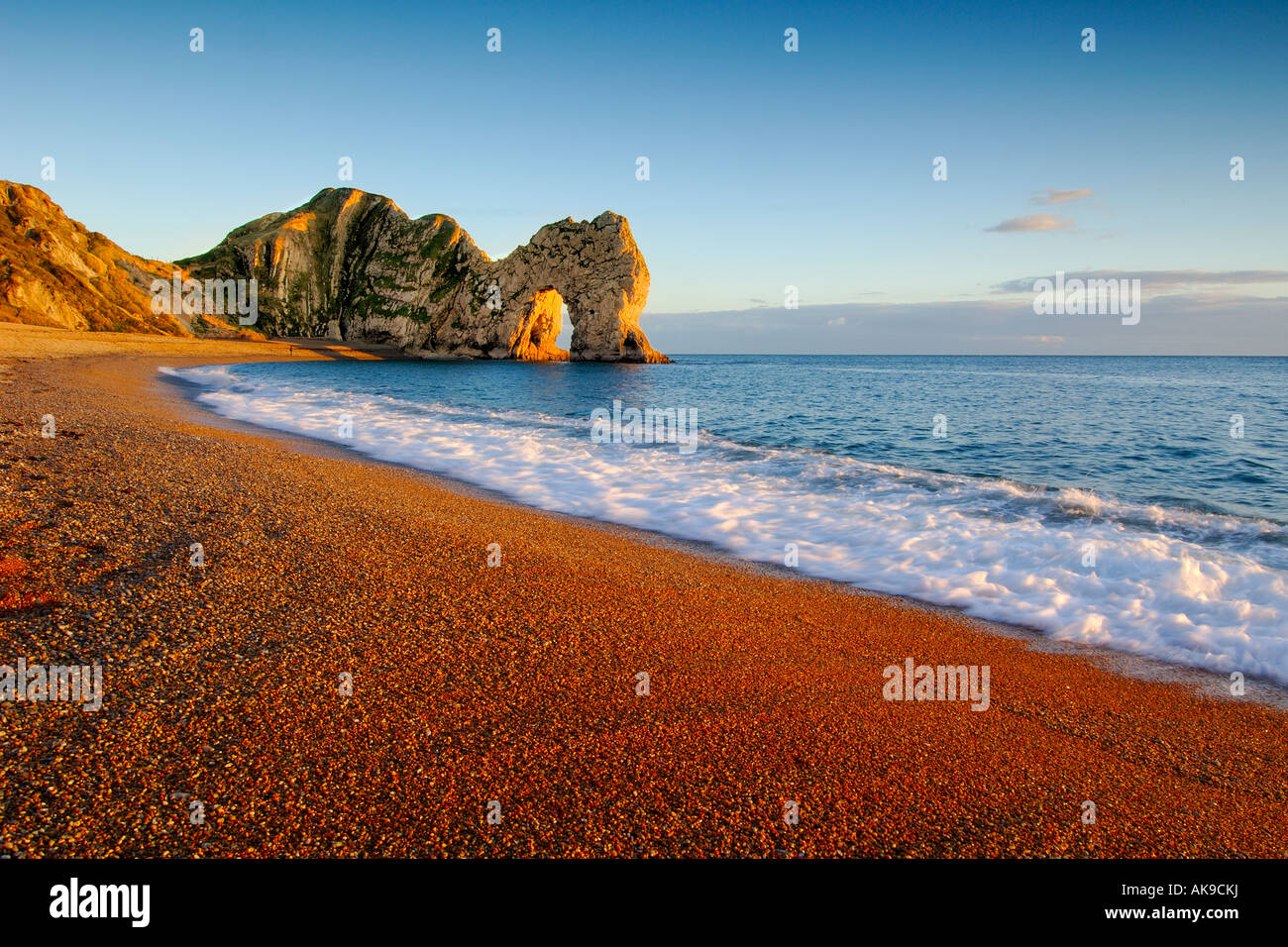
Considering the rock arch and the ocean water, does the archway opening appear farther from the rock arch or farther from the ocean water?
the ocean water

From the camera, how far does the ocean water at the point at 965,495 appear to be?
344 inches

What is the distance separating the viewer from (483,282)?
4552 inches

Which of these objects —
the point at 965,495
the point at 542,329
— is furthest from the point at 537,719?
the point at 542,329

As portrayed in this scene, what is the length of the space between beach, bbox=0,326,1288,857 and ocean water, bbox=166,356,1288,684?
1.66 m

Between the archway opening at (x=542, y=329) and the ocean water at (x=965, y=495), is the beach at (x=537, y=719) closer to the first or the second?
the ocean water at (x=965, y=495)

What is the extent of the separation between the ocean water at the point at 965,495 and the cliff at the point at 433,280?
76629mm

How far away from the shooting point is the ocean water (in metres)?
8.74

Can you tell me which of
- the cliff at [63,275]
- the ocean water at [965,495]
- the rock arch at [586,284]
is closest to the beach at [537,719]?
the ocean water at [965,495]


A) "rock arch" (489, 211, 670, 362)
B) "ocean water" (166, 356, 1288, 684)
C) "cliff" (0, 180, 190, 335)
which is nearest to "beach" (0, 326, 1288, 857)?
"ocean water" (166, 356, 1288, 684)

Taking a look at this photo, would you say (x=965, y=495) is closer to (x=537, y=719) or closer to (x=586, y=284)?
(x=537, y=719)

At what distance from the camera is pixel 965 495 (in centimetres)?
1515
